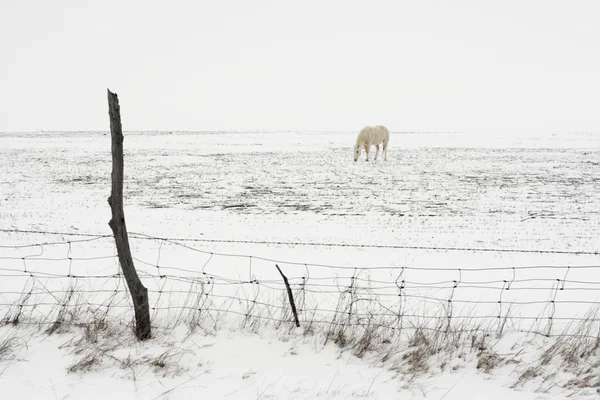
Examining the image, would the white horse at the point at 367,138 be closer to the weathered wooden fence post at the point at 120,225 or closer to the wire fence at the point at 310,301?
the wire fence at the point at 310,301

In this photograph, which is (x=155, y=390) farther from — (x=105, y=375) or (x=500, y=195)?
(x=500, y=195)

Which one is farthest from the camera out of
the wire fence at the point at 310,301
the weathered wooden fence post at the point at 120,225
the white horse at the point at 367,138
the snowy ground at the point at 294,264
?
Result: the white horse at the point at 367,138

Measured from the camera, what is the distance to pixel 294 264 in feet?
24.4

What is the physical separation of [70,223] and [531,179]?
59.2 feet

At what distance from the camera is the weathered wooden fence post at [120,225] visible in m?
4.01

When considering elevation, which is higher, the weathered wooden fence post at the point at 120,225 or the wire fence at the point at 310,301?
the weathered wooden fence post at the point at 120,225

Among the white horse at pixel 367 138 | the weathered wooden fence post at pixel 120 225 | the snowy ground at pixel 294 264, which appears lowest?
the snowy ground at pixel 294 264

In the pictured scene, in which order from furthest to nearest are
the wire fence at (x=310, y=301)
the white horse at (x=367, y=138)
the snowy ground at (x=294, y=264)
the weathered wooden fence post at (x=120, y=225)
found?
the white horse at (x=367, y=138)
the wire fence at (x=310, y=301)
the weathered wooden fence post at (x=120, y=225)
the snowy ground at (x=294, y=264)

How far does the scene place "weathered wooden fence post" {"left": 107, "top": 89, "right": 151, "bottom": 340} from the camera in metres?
4.01

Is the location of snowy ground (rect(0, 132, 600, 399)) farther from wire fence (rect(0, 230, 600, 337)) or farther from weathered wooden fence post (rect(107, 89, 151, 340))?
weathered wooden fence post (rect(107, 89, 151, 340))

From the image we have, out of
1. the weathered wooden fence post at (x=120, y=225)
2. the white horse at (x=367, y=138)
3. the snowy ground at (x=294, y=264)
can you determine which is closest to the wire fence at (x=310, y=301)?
the snowy ground at (x=294, y=264)

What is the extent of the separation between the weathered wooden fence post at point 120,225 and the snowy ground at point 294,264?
27cm

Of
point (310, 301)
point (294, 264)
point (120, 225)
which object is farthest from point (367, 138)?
point (120, 225)

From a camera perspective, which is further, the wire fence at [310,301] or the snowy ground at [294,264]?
the wire fence at [310,301]
